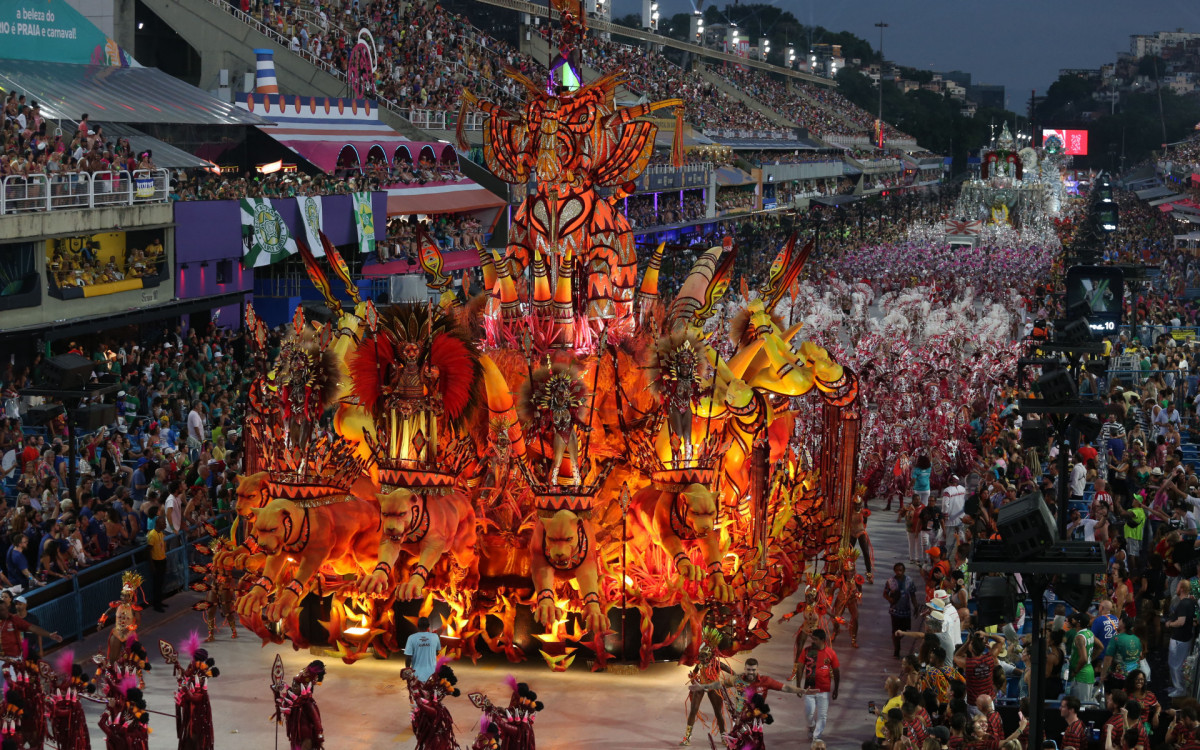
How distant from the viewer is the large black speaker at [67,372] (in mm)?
17906

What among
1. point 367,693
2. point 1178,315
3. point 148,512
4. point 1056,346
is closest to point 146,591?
point 148,512

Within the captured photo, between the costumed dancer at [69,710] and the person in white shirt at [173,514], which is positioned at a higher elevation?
the person in white shirt at [173,514]

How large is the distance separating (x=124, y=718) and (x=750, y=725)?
5157 millimetres

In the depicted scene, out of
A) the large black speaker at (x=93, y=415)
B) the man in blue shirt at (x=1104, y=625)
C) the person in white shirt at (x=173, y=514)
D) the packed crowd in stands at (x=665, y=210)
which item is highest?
the packed crowd in stands at (x=665, y=210)

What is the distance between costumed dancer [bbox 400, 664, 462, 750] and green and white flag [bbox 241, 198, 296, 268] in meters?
21.0

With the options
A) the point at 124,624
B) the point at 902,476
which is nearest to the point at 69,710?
the point at 124,624

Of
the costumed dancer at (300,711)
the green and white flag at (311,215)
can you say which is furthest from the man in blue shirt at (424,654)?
the green and white flag at (311,215)

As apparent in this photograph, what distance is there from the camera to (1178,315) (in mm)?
39188

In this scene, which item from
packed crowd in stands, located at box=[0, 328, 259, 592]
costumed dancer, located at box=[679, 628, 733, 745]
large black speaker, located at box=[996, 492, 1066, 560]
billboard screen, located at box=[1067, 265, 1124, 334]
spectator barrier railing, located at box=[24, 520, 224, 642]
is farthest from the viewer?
billboard screen, located at box=[1067, 265, 1124, 334]

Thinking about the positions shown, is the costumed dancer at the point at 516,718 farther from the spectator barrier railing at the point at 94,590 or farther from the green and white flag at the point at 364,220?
the green and white flag at the point at 364,220

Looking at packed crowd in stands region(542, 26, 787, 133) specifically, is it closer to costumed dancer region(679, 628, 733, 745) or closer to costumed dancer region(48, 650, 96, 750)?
costumed dancer region(679, 628, 733, 745)

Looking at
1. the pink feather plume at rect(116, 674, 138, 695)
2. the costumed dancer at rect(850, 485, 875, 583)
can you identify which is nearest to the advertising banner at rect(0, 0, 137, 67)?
the costumed dancer at rect(850, 485, 875, 583)

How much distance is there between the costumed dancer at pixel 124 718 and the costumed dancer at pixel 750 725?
16.0ft

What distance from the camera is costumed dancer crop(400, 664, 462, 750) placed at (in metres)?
12.7
